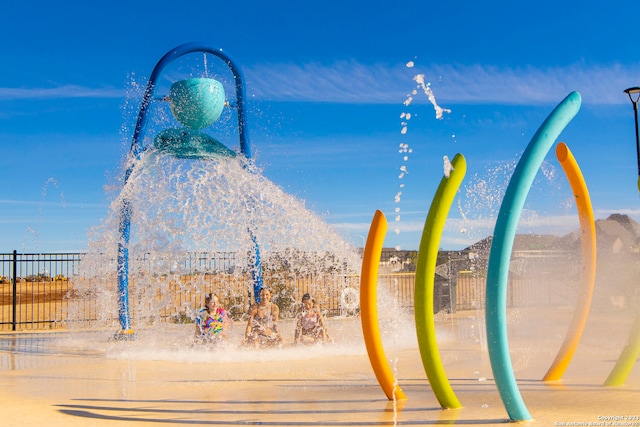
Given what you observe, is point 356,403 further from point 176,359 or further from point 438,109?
point 176,359

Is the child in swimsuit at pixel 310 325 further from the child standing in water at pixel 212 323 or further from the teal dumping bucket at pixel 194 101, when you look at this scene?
the teal dumping bucket at pixel 194 101

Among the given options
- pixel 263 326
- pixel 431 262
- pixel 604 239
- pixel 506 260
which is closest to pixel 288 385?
pixel 431 262

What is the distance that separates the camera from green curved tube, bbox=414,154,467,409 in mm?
5531

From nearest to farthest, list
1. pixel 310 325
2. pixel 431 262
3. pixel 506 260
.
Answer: pixel 506 260
pixel 431 262
pixel 310 325

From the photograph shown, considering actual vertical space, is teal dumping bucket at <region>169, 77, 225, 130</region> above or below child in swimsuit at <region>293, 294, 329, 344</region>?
above

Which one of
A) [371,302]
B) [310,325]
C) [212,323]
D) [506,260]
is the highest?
[506,260]

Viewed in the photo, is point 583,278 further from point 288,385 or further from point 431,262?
point 288,385

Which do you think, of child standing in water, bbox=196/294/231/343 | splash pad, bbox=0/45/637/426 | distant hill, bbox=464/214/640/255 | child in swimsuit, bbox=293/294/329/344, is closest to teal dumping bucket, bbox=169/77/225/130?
splash pad, bbox=0/45/637/426

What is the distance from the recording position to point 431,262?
5605mm

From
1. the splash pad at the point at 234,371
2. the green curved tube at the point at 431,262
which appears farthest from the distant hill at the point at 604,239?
the green curved tube at the point at 431,262

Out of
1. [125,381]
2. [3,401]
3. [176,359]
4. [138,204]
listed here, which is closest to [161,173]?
[138,204]

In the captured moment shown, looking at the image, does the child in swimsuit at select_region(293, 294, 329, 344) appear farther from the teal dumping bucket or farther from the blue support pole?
the teal dumping bucket

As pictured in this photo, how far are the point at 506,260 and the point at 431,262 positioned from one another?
76 centimetres

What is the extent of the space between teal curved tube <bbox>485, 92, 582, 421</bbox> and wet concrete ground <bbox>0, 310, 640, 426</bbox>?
0.33 metres
